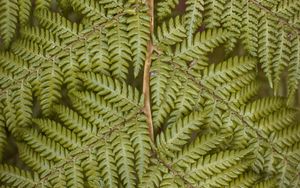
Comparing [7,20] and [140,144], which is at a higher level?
[7,20]

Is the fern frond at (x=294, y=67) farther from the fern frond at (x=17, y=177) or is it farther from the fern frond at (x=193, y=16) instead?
the fern frond at (x=17, y=177)

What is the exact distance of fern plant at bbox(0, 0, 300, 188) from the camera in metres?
1.27

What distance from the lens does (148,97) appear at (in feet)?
4.43

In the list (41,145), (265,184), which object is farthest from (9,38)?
(265,184)

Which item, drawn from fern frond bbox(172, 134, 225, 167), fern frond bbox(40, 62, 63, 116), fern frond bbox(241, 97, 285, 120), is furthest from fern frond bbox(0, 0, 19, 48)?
fern frond bbox(241, 97, 285, 120)

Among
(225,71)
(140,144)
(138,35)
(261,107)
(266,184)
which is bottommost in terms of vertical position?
(266,184)

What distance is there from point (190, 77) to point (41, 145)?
0.48m

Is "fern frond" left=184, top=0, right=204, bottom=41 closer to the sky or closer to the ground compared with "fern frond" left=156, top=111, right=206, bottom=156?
closer to the sky

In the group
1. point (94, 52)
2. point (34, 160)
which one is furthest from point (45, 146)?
point (94, 52)

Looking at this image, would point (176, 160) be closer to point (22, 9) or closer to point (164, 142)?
point (164, 142)

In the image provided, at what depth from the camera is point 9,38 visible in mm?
1295

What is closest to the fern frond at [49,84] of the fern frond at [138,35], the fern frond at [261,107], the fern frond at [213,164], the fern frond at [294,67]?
the fern frond at [138,35]

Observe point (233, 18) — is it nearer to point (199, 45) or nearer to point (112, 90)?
point (199, 45)

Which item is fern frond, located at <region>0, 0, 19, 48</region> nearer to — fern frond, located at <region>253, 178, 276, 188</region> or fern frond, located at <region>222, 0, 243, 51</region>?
fern frond, located at <region>222, 0, 243, 51</region>
